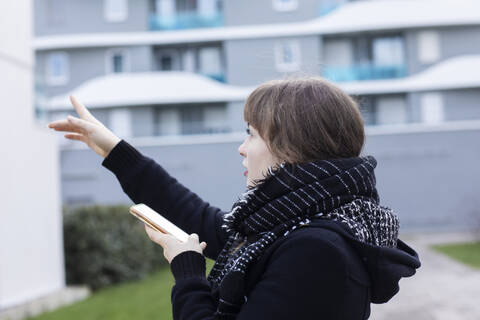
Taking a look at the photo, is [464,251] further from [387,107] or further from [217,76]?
[217,76]

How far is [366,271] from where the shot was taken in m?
1.59

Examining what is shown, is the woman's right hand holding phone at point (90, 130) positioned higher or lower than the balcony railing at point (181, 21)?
lower

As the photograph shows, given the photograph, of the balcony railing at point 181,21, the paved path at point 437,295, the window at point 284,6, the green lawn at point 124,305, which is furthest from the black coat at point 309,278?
the balcony railing at point 181,21

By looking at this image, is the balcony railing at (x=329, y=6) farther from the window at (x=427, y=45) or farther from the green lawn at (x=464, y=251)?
the green lawn at (x=464, y=251)

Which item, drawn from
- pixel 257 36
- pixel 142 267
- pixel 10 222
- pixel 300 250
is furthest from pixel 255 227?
pixel 257 36

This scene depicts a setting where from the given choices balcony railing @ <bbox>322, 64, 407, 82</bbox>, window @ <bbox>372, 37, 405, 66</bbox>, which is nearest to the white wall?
balcony railing @ <bbox>322, 64, 407, 82</bbox>

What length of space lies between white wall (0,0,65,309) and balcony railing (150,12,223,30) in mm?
16612

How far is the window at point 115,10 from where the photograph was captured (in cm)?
2459

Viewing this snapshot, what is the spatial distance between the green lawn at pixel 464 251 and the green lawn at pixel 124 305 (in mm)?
6325

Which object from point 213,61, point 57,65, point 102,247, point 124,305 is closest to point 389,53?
point 213,61

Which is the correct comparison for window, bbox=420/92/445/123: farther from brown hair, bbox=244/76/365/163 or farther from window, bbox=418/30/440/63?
brown hair, bbox=244/76/365/163

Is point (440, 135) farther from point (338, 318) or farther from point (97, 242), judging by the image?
point (338, 318)

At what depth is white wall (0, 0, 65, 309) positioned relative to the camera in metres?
7.48

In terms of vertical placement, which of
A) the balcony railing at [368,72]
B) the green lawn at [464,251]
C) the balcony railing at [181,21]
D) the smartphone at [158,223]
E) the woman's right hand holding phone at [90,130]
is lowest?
the green lawn at [464,251]
